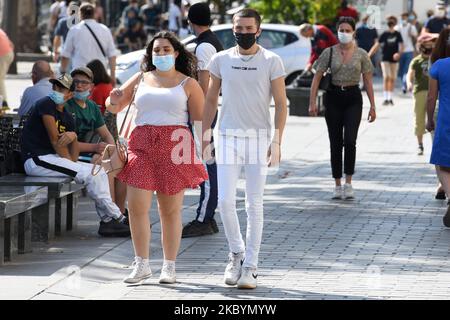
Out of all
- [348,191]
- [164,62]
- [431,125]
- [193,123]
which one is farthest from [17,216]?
[348,191]

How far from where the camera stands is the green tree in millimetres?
33656

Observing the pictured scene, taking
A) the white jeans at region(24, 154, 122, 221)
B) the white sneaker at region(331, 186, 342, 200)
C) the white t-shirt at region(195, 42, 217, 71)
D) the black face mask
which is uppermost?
the black face mask

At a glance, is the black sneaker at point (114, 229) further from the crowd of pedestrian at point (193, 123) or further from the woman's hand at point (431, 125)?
the woman's hand at point (431, 125)

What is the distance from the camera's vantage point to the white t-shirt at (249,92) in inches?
346

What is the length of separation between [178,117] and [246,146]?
0.51 m

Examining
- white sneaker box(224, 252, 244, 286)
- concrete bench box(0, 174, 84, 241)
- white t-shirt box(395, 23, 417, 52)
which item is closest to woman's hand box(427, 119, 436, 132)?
concrete bench box(0, 174, 84, 241)

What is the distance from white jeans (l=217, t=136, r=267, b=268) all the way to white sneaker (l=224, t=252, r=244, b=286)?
108 mm

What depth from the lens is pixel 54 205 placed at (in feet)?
36.7

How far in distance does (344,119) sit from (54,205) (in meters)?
3.42

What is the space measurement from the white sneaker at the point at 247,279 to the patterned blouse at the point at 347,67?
4.80 m

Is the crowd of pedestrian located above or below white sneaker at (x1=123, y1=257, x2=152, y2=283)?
above

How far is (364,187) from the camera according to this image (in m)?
14.4

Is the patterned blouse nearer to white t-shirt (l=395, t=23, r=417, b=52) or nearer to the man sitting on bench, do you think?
the man sitting on bench
